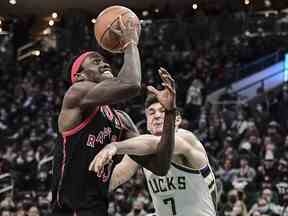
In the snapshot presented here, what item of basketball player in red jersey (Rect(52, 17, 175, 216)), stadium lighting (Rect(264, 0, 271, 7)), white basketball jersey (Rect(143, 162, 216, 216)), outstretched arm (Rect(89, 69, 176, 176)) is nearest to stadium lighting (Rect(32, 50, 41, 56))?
stadium lighting (Rect(264, 0, 271, 7))

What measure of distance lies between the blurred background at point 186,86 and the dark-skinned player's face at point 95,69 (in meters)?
7.03

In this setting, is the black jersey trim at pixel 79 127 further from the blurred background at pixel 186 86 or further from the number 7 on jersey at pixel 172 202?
the blurred background at pixel 186 86

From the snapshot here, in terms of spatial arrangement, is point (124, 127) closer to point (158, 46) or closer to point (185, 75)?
point (185, 75)

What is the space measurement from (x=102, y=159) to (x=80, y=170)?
455mm

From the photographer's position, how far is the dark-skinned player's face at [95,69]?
4.50 metres

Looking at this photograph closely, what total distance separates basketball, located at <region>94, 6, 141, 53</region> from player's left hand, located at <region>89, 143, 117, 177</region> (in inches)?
26.5

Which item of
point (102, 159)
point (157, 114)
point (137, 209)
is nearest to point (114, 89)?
point (102, 159)

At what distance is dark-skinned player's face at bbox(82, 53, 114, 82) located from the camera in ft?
14.8

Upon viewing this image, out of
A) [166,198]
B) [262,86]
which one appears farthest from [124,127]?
[262,86]

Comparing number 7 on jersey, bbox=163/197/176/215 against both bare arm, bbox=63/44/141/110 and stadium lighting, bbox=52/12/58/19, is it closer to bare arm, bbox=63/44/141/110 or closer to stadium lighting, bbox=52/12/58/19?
bare arm, bbox=63/44/141/110

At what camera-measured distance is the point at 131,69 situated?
13.8 feet

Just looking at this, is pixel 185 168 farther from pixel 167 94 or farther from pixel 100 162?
pixel 100 162

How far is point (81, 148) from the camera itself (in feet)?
14.3

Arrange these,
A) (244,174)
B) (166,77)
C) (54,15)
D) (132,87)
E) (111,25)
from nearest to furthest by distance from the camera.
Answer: (132,87), (166,77), (111,25), (244,174), (54,15)
